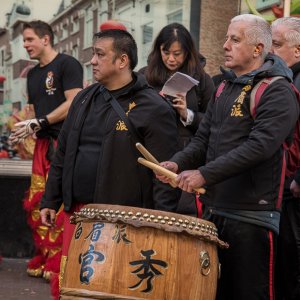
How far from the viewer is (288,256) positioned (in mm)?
4320

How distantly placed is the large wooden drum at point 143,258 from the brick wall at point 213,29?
598cm

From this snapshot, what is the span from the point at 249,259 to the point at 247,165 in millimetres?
489

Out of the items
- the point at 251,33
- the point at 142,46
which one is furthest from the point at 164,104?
the point at 142,46

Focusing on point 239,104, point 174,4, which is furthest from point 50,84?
point 174,4

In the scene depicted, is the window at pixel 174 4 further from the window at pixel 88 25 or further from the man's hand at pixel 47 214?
the man's hand at pixel 47 214

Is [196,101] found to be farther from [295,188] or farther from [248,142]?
[248,142]

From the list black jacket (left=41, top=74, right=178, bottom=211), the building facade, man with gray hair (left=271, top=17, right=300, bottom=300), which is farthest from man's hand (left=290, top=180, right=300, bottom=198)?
the building facade

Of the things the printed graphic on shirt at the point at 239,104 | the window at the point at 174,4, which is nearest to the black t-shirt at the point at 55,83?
the printed graphic on shirt at the point at 239,104

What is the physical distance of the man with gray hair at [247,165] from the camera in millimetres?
3477

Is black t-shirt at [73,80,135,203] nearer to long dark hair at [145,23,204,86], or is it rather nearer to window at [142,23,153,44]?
long dark hair at [145,23,204,86]

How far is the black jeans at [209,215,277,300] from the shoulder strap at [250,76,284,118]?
56 centimetres

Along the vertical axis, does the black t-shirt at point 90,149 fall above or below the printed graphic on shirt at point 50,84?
below

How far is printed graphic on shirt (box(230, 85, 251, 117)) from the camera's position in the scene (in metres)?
3.66

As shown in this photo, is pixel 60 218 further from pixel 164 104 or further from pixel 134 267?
pixel 134 267
